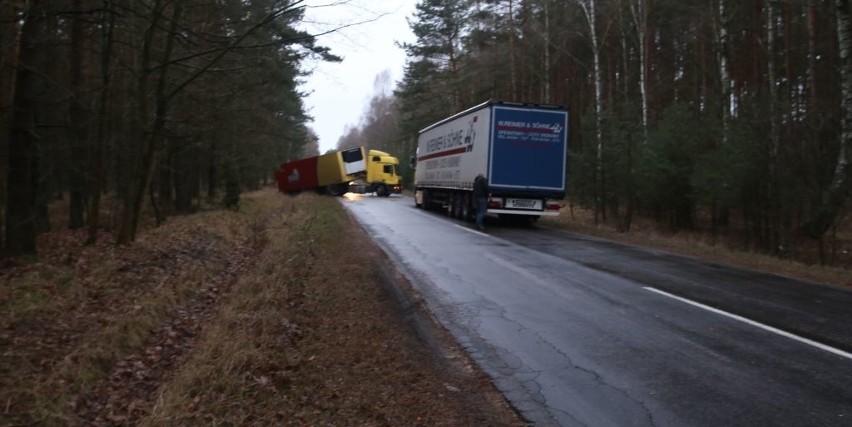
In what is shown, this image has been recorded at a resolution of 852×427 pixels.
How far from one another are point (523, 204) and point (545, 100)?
1335 cm

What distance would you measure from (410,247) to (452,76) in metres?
32.3

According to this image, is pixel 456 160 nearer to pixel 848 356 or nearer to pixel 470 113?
pixel 470 113

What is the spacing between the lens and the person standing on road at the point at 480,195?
19016 mm

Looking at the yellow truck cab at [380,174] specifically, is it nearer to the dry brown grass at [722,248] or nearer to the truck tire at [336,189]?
the truck tire at [336,189]

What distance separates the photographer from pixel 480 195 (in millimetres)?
19078

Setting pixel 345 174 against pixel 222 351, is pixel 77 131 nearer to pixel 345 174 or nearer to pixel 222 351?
pixel 222 351

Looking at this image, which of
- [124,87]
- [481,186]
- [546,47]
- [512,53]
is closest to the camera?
[124,87]

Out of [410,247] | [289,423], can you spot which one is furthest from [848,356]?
[410,247]

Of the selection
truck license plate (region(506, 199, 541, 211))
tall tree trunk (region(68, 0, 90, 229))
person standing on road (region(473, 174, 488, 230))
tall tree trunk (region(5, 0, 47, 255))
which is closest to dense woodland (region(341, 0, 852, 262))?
truck license plate (region(506, 199, 541, 211))

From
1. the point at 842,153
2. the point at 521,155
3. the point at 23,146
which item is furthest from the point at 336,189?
the point at 842,153

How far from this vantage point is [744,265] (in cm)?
1246

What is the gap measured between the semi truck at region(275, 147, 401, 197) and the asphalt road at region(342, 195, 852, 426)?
35.0 meters

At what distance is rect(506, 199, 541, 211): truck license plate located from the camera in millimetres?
19938

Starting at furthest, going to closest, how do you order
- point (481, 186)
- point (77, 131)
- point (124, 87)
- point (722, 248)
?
point (481, 186)
point (77, 131)
point (124, 87)
point (722, 248)
